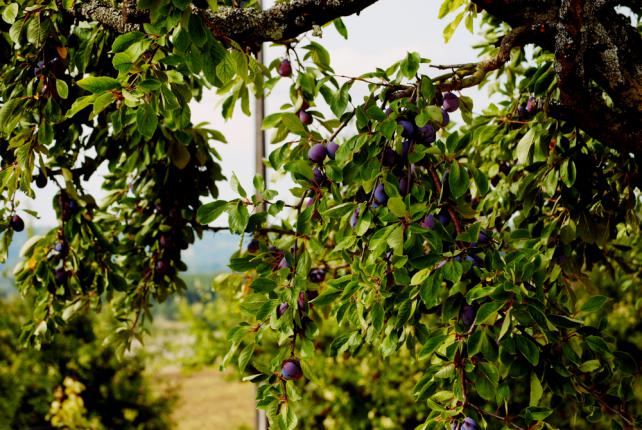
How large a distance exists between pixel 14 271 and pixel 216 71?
4.23ft

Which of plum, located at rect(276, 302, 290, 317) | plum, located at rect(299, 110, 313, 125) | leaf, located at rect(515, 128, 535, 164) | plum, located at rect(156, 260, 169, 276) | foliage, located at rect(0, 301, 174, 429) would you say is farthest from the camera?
foliage, located at rect(0, 301, 174, 429)

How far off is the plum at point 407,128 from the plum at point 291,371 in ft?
1.63

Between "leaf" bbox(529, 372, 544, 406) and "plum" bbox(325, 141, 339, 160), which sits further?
"plum" bbox(325, 141, 339, 160)

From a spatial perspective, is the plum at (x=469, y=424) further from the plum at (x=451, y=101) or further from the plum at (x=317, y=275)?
the plum at (x=317, y=275)

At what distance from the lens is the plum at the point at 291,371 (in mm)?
1309

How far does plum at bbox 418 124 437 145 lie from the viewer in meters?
1.34

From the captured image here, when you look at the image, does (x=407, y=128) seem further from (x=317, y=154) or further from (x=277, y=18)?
(x=277, y=18)

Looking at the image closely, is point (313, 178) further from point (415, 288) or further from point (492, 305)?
point (492, 305)

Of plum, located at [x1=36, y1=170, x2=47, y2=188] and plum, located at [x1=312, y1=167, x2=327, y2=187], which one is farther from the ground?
plum, located at [x1=36, y1=170, x2=47, y2=188]

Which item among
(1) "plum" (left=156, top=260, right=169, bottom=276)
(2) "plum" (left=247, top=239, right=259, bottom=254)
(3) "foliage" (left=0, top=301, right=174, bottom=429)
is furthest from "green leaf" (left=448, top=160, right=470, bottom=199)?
(3) "foliage" (left=0, top=301, right=174, bottom=429)

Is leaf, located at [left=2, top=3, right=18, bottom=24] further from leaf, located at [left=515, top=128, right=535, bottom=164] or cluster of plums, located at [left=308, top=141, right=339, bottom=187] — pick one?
leaf, located at [left=515, top=128, right=535, bottom=164]

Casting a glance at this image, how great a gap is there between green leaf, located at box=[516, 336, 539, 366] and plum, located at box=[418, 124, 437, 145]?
1.38 feet

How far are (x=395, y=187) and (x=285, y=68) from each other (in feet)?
2.69

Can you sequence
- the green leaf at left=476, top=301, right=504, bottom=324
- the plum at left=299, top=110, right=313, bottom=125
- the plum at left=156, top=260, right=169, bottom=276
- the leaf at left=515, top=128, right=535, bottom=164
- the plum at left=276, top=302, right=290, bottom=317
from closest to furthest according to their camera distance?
the green leaf at left=476, top=301, right=504, bottom=324, the plum at left=276, top=302, right=290, bottom=317, the leaf at left=515, top=128, right=535, bottom=164, the plum at left=299, top=110, right=313, bottom=125, the plum at left=156, top=260, right=169, bottom=276
